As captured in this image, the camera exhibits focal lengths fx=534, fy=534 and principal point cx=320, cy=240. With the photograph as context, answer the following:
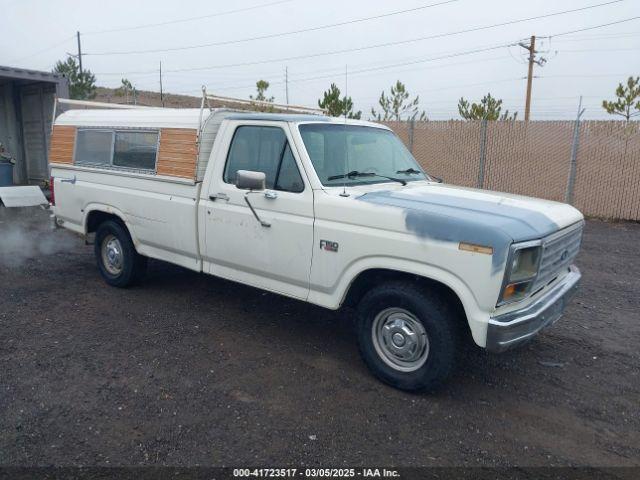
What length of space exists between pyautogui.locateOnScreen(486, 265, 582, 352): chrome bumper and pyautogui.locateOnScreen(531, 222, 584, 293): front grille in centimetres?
12

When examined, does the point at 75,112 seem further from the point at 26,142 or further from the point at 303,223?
the point at 26,142

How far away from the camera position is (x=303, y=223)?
4414mm

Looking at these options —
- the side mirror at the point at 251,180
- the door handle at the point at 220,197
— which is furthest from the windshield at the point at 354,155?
the door handle at the point at 220,197

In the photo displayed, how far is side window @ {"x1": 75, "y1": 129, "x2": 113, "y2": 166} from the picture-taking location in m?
6.36

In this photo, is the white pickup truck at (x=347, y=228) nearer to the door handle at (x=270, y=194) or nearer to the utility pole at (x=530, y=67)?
the door handle at (x=270, y=194)

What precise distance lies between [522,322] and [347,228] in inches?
56.5

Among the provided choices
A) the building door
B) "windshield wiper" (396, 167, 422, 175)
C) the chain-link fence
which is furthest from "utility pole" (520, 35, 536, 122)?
"windshield wiper" (396, 167, 422, 175)

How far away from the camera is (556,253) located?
4.09 m

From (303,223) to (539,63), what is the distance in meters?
32.6

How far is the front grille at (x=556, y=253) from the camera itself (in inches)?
151

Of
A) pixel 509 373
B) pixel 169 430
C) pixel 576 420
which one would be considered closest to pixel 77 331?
pixel 169 430

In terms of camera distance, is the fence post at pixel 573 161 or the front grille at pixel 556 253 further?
the fence post at pixel 573 161

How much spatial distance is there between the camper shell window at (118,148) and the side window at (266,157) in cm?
116

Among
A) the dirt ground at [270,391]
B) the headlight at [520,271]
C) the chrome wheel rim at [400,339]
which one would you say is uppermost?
the headlight at [520,271]
